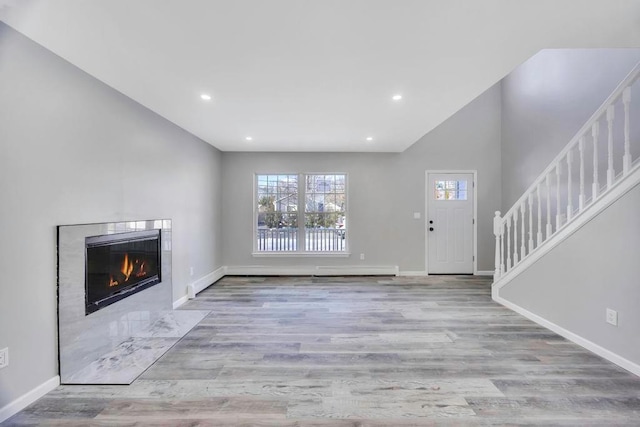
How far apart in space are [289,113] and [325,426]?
9.52ft

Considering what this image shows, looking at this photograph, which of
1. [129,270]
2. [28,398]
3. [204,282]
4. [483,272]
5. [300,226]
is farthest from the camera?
[300,226]

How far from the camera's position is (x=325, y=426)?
164 centimetres

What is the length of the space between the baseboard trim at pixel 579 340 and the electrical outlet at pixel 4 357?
438 centimetres

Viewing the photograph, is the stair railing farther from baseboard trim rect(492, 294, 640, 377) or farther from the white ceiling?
the white ceiling

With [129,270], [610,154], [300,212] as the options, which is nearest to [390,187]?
[300,212]

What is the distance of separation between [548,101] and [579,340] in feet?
11.7

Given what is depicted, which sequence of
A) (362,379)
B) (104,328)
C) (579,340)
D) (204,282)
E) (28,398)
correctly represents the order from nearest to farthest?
1. (28,398)
2. (362,379)
3. (104,328)
4. (579,340)
5. (204,282)

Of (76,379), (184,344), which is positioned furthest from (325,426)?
(76,379)

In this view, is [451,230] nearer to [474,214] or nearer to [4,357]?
[474,214]

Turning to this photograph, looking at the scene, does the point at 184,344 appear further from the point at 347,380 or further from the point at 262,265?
the point at 262,265

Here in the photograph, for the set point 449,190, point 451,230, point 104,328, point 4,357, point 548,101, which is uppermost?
point 548,101

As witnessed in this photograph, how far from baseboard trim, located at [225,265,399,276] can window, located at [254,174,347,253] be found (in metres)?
0.36

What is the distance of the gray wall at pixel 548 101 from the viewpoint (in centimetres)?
343

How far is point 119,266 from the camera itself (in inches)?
105
